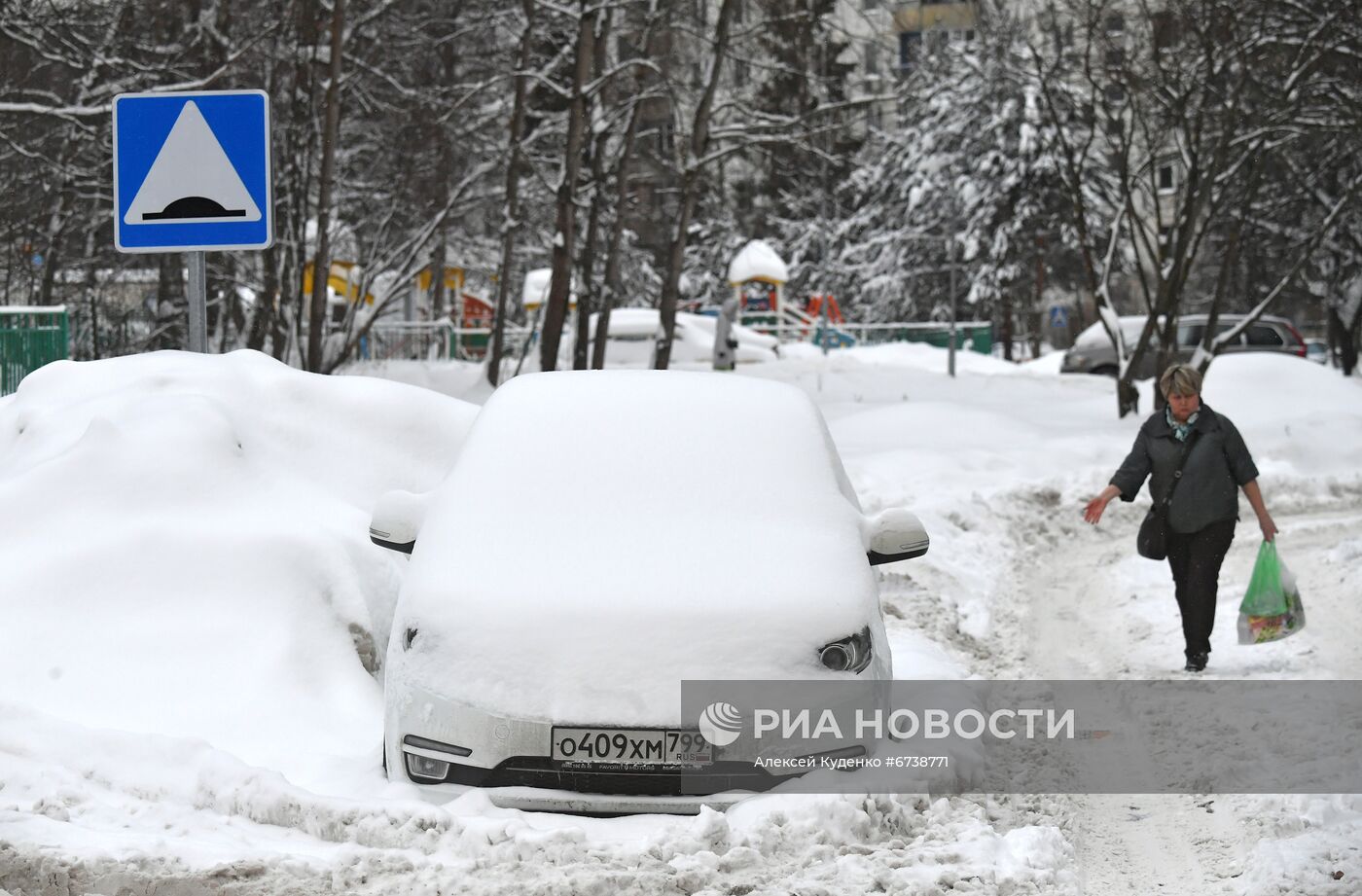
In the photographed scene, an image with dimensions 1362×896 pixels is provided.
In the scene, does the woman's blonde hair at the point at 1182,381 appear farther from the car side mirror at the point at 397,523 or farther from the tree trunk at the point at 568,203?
the tree trunk at the point at 568,203

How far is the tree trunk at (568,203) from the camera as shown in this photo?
1862cm

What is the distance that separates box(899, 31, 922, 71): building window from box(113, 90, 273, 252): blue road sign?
1418 cm

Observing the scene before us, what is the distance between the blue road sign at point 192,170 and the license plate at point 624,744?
3392mm

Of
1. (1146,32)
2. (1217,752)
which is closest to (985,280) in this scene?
(1146,32)

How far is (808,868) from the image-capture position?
4.47 meters

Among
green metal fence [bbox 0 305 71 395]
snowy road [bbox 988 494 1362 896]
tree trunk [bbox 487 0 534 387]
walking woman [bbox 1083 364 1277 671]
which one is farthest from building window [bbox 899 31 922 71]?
walking woman [bbox 1083 364 1277 671]

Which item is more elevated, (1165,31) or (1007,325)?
(1165,31)

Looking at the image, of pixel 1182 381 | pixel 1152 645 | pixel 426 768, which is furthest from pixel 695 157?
pixel 426 768

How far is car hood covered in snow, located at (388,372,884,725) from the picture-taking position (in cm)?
466

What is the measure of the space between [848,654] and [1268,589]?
4068 millimetres

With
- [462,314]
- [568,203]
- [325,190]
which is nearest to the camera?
[325,190]

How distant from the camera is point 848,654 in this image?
480 centimetres

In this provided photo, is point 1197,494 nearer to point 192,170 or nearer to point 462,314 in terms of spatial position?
point 192,170

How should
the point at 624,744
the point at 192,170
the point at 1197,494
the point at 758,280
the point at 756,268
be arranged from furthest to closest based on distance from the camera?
the point at 758,280
the point at 756,268
the point at 1197,494
the point at 192,170
the point at 624,744
